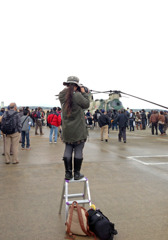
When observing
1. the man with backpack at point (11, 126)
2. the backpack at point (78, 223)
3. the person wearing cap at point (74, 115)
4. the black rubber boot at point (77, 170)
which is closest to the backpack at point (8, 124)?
the man with backpack at point (11, 126)

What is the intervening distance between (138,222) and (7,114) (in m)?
5.01

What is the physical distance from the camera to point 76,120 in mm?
3660

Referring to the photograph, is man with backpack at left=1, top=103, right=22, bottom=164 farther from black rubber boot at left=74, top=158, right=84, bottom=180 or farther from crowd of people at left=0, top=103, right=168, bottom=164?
black rubber boot at left=74, top=158, right=84, bottom=180

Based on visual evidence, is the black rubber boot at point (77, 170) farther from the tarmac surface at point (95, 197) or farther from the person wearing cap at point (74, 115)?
the tarmac surface at point (95, 197)

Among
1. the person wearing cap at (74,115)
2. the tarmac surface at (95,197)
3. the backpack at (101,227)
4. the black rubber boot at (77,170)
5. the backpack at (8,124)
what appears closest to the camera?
the backpack at (101,227)

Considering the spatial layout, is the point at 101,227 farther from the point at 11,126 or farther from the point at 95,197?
the point at 11,126

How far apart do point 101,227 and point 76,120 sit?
1.52 m

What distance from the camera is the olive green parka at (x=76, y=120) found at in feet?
11.8

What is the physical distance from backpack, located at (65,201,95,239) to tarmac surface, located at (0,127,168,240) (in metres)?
0.10

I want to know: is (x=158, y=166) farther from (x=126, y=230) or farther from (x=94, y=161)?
(x=126, y=230)

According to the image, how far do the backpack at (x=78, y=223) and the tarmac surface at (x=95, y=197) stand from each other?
0.33 ft

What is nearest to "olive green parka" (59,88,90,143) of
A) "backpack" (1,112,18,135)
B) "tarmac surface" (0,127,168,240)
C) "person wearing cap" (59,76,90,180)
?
"person wearing cap" (59,76,90,180)

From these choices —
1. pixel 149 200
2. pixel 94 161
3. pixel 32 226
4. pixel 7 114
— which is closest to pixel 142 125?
pixel 94 161

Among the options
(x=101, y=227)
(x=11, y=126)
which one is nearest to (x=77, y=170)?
(x=101, y=227)
